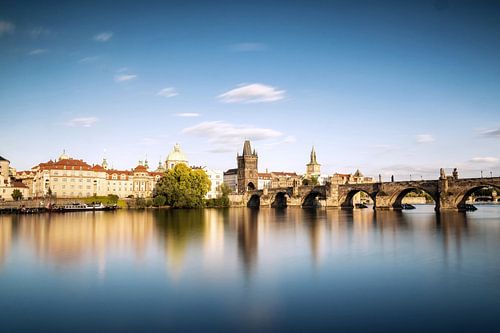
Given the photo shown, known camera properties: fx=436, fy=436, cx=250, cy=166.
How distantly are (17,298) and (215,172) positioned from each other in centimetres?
11360

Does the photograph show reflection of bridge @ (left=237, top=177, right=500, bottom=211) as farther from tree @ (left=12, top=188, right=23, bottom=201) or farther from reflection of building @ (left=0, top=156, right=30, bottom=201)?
reflection of building @ (left=0, top=156, right=30, bottom=201)

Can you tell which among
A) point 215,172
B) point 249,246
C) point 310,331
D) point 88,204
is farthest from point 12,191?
point 310,331

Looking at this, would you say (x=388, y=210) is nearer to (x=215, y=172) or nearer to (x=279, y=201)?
(x=279, y=201)

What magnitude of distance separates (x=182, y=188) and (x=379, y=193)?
3644 cm

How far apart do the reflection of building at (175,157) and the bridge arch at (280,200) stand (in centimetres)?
3578

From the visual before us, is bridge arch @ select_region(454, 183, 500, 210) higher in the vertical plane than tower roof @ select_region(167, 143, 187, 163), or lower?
A: lower

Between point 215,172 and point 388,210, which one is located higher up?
point 215,172

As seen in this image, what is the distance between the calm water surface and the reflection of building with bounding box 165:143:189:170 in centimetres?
9853

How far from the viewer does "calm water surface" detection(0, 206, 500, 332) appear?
42.6 feet

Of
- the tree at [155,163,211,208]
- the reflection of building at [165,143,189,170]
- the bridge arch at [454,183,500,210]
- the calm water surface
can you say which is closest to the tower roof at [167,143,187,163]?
the reflection of building at [165,143,189,170]

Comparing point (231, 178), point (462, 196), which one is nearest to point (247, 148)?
point (231, 178)

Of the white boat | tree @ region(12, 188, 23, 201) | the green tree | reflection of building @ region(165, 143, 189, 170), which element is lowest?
the white boat

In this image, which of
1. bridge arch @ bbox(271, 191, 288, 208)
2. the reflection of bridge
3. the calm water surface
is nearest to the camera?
the calm water surface

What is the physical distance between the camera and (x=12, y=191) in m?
99.9
